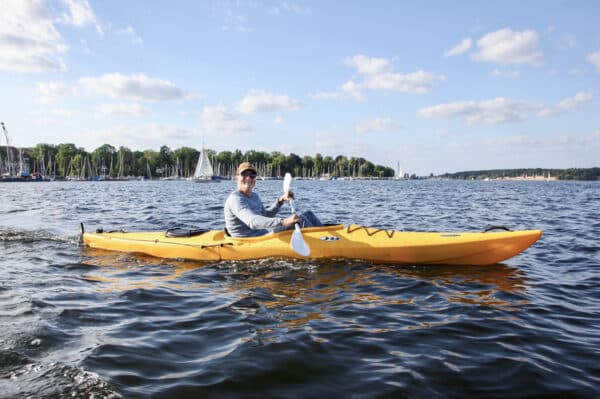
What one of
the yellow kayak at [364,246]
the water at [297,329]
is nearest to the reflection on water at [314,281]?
the water at [297,329]

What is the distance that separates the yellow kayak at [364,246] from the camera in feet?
21.0

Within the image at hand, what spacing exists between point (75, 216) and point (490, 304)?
14561 mm

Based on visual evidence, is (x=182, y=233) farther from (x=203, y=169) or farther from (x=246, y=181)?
(x=203, y=169)

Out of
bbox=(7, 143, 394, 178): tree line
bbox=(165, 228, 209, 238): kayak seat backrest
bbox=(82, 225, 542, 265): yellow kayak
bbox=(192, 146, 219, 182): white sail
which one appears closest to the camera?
bbox=(82, 225, 542, 265): yellow kayak

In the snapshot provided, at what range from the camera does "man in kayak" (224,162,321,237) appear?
6637mm

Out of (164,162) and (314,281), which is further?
(164,162)

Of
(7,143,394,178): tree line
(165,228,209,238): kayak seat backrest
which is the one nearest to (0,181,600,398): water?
(165,228,209,238): kayak seat backrest

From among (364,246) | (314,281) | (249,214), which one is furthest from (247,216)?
(364,246)

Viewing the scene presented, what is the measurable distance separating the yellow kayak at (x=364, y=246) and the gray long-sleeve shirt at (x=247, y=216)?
22cm

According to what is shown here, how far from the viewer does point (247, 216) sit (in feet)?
22.1

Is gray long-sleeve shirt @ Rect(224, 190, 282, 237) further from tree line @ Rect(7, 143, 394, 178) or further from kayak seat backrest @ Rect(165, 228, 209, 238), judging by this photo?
tree line @ Rect(7, 143, 394, 178)

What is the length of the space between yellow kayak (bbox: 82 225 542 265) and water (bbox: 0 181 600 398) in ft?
0.74

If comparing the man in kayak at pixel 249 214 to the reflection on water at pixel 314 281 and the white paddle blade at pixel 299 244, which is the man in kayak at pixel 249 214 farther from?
the reflection on water at pixel 314 281

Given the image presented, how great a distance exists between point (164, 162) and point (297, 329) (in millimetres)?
127671
